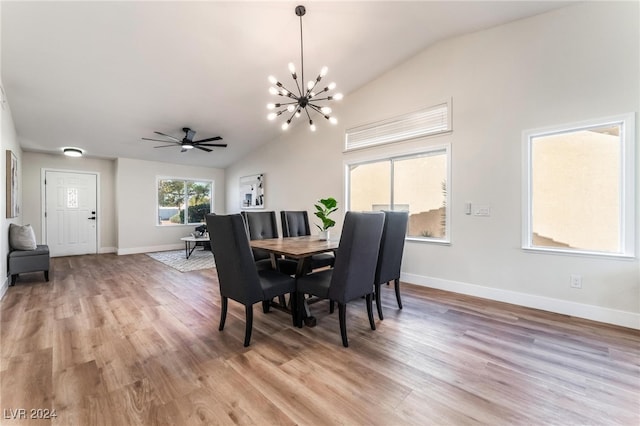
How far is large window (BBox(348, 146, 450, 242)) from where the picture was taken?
3.76 meters

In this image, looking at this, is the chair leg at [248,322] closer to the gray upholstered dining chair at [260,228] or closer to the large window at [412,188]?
the gray upholstered dining chair at [260,228]

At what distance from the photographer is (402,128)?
401 cm

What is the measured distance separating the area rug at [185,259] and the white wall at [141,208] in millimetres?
504

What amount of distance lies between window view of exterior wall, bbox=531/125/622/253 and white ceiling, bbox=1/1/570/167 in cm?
145

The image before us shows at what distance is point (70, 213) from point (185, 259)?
319 centimetres

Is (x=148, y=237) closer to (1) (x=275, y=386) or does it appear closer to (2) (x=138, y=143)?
(2) (x=138, y=143)

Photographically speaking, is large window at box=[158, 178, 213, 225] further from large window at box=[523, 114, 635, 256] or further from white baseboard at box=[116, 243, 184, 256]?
large window at box=[523, 114, 635, 256]

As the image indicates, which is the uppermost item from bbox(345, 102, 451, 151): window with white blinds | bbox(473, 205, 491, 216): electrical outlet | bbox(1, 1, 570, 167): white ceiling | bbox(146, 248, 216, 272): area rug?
bbox(1, 1, 570, 167): white ceiling

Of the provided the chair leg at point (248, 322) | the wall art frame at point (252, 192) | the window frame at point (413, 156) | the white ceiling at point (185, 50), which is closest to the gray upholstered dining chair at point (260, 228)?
the chair leg at point (248, 322)

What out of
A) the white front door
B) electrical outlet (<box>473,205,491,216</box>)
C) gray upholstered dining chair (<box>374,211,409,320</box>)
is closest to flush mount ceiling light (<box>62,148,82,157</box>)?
the white front door

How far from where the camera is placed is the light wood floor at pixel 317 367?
1.46 m

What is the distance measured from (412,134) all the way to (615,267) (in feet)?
8.53

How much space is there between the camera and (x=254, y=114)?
509 cm

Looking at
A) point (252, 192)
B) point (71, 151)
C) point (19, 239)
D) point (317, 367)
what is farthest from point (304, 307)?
point (71, 151)
